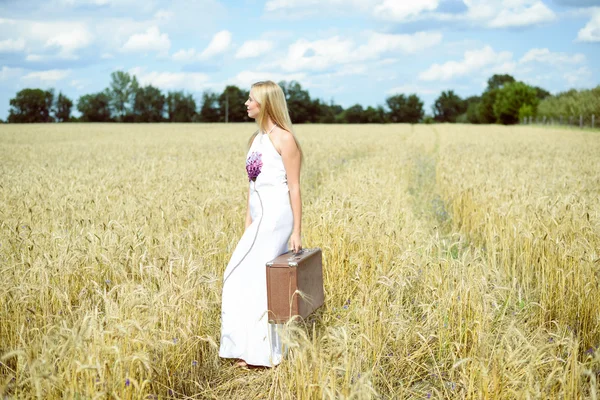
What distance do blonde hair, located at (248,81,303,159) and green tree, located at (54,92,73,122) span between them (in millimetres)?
94630

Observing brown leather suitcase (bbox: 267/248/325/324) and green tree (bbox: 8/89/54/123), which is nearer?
brown leather suitcase (bbox: 267/248/325/324)

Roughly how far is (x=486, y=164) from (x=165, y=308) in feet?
33.8

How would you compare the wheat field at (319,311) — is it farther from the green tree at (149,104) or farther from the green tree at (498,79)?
the green tree at (498,79)

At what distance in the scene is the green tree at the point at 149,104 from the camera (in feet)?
289

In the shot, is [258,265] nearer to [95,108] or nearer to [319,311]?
[319,311]

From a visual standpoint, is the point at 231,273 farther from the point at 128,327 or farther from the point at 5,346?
the point at 5,346

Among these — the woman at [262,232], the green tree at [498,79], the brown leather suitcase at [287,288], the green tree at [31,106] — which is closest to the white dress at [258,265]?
the woman at [262,232]

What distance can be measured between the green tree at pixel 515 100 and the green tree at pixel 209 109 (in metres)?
46.6

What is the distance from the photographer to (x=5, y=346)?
3.45 meters

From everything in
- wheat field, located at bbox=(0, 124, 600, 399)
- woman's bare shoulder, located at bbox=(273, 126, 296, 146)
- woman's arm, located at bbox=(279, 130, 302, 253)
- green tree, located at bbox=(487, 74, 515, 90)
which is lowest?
wheat field, located at bbox=(0, 124, 600, 399)

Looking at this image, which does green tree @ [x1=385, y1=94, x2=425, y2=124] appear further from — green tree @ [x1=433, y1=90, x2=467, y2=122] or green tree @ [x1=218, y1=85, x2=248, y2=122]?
green tree @ [x1=218, y1=85, x2=248, y2=122]

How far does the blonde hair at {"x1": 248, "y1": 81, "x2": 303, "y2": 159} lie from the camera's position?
3.67 meters

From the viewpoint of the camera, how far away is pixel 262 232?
3676 millimetres

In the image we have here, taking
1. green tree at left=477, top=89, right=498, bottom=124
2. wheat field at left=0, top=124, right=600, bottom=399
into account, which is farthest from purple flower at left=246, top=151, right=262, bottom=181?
green tree at left=477, top=89, right=498, bottom=124
